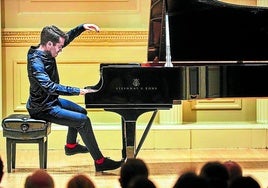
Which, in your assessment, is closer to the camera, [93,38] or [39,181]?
[39,181]

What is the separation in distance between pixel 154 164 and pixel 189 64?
103cm

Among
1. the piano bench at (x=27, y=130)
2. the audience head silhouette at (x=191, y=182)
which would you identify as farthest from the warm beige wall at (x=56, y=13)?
the audience head silhouette at (x=191, y=182)

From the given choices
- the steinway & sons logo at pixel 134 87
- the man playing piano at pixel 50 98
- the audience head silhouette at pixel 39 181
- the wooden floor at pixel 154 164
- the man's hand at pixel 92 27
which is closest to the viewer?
the audience head silhouette at pixel 39 181

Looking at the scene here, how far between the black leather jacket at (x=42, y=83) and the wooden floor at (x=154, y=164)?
612mm

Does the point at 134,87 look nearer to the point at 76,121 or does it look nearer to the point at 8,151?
the point at 76,121

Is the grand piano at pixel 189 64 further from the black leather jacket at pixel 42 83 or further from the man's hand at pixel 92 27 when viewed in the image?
the man's hand at pixel 92 27

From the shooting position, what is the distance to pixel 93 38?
742 centimetres

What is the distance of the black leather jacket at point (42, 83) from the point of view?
5605 mm

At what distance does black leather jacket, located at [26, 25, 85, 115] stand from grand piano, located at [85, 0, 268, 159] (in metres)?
0.38

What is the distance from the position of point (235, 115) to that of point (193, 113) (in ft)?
1.53

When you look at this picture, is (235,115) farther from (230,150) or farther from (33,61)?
(33,61)

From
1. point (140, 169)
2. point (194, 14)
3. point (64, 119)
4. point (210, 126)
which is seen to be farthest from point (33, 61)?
point (140, 169)

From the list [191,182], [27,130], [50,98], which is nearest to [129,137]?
[50,98]

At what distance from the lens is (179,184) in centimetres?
245
